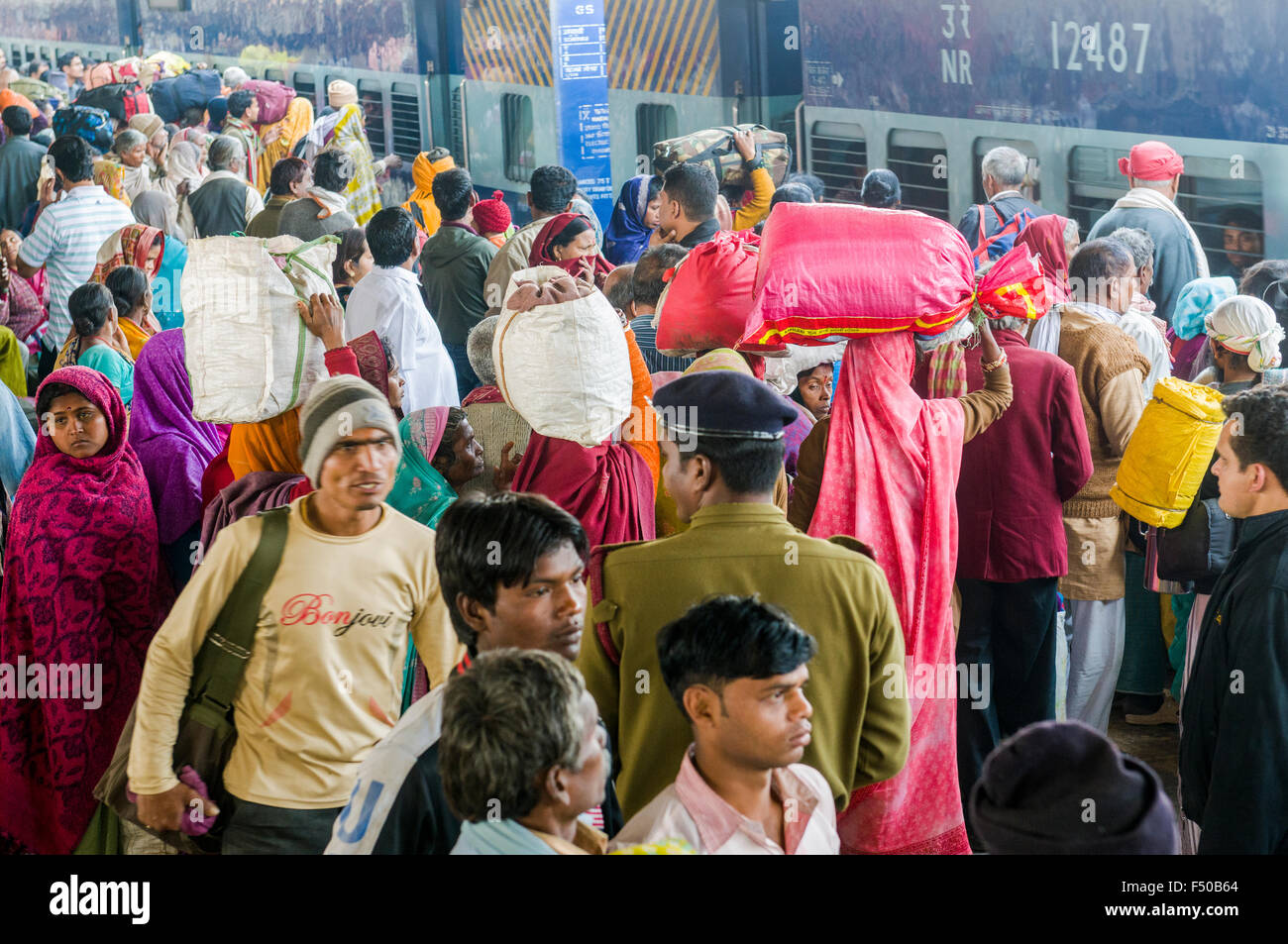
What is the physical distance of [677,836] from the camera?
7.37 ft

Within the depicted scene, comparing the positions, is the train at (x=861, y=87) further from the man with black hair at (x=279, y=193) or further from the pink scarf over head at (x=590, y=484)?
the pink scarf over head at (x=590, y=484)

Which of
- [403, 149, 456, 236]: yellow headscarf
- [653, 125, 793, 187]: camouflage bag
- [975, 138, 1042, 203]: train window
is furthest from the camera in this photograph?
[403, 149, 456, 236]: yellow headscarf

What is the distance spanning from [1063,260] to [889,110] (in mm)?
2529

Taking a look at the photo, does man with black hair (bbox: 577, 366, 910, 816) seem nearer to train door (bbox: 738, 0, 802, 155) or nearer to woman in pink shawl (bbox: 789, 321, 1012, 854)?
woman in pink shawl (bbox: 789, 321, 1012, 854)

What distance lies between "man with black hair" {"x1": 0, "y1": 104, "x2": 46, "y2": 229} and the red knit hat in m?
3.90

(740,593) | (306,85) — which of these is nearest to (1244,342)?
(740,593)

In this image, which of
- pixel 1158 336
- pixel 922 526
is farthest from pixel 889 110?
pixel 922 526

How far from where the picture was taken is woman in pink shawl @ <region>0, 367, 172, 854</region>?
3447mm

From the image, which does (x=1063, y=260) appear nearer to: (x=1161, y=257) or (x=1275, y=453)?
(x=1161, y=257)

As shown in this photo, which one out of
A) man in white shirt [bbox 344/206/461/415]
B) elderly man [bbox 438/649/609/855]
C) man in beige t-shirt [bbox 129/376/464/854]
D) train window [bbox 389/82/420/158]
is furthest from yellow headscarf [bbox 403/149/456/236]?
elderly man [bbox 438/649/609/855]

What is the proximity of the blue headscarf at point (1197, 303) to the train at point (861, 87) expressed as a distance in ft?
2.69

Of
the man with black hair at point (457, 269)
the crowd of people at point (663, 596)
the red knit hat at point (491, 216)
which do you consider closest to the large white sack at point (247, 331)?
the crowd of people at point (663, 596)

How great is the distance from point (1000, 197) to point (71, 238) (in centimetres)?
407

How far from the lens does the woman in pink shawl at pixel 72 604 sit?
345 cm
